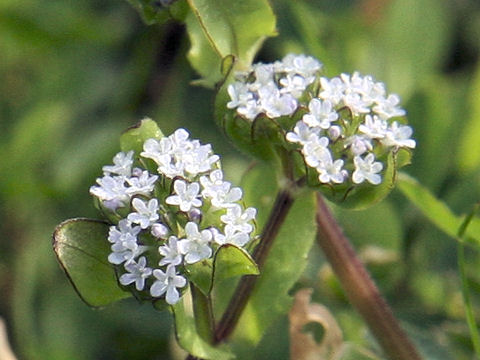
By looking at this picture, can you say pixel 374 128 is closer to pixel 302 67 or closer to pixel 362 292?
pixel 302 67

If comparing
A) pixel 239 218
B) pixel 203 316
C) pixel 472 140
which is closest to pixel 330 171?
pixel 239 218

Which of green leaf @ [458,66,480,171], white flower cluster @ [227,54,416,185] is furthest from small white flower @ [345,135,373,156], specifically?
green leaf @ [458,66,480,171]

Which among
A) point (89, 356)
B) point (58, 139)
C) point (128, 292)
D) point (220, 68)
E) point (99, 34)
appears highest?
point (220, 68)

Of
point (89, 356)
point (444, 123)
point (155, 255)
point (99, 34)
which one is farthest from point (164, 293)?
point (99, 34)

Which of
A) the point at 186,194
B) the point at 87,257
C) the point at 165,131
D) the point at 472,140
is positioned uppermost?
the point at 186,194

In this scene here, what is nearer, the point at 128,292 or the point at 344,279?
the point at 128,292

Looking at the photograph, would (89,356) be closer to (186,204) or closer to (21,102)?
(21,102)

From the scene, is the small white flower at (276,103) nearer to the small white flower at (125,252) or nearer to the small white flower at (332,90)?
the small white flower at (332,90)
